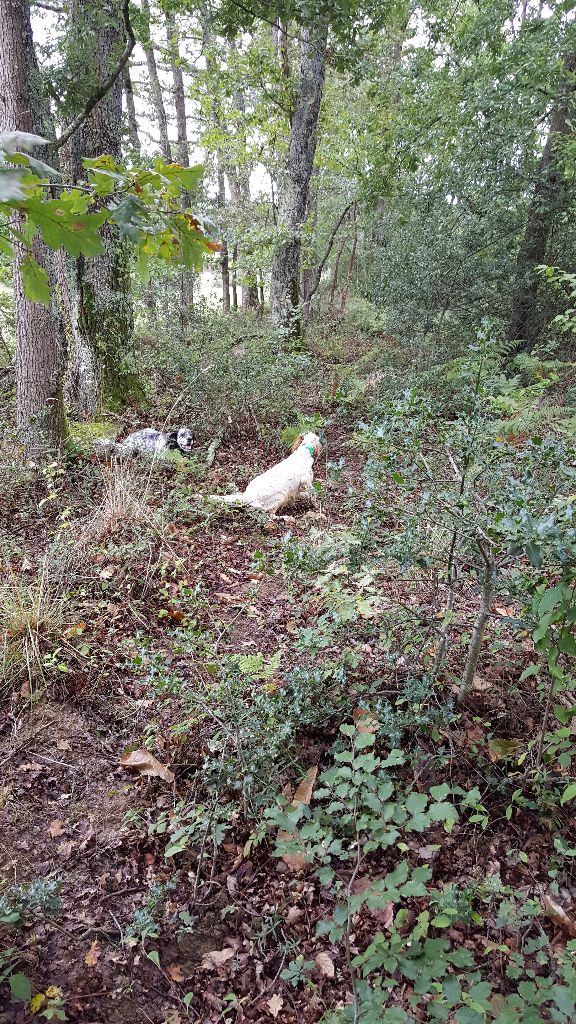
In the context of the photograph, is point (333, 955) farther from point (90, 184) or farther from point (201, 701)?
point (90, 184)

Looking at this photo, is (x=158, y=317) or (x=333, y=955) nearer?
(x=333, y=955)

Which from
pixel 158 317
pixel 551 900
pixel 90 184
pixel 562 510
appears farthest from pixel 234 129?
pixel 551 900

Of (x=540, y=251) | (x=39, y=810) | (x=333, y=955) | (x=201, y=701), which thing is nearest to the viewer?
(x=333, y=955)

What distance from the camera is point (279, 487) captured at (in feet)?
16.3

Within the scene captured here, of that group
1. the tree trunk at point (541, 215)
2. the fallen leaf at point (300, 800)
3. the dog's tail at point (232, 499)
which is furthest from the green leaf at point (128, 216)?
the tree trunk at point (541, 215)

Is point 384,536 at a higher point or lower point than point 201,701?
higher

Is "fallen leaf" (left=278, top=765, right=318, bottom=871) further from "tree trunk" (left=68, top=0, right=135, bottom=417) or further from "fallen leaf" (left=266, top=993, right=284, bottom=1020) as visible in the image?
"tree trunk" (left=68, top=0, right=135, bottom=417)

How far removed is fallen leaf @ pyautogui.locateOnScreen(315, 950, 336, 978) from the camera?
179 cm

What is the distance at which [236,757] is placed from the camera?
232cm

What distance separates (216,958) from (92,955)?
0.43 m

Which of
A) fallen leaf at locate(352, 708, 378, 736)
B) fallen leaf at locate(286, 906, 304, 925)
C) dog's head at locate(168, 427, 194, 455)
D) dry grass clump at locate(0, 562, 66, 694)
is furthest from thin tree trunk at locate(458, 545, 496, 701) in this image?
dog's head at locate(168, 427, 194, 455)

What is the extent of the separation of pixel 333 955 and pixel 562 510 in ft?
5.79

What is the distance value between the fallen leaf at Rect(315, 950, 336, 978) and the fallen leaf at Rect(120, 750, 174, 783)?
94 centimetres

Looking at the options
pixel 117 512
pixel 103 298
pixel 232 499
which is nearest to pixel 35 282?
pixel 117 512
